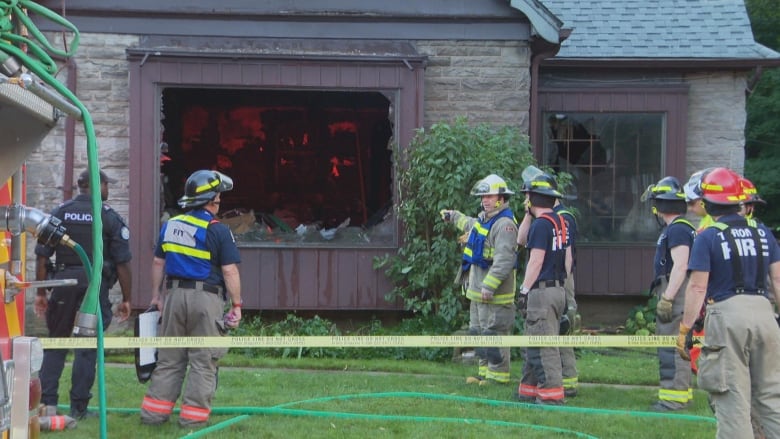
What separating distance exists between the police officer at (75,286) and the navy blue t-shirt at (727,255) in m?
4.27

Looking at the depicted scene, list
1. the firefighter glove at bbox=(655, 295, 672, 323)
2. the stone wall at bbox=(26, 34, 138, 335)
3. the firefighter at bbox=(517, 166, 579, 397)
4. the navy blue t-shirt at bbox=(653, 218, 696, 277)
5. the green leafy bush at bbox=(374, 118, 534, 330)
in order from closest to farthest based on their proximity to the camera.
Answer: the firefighter glove at bbox=(655, 295, 672, 323)
the navy blue t-shirt at bbox=(653, 218, 696, 277)
the firefighter at bbox=(517, 166, 579, 397)
the green leafy bush at bbox=(374, 118, 534, 330)
the stone wall at bbox=(26, 34, 138, 335)

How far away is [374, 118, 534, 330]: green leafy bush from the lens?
33.7ft

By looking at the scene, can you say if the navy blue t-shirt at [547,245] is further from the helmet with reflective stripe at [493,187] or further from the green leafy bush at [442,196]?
the green leafy bush at [442,196]

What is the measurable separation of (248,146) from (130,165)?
14.0 ft

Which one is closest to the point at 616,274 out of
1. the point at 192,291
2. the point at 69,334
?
the point at 192,291

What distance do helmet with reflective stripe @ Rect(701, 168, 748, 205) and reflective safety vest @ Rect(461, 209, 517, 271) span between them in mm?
2866

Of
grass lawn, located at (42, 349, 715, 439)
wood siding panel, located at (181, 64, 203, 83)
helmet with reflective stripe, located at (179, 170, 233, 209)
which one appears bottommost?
grass lawn, located at (42, 349, 715, 439)

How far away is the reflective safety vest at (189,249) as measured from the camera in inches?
280

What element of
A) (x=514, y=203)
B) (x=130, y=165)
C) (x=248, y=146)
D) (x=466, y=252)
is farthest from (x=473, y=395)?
(x=248, y=146)

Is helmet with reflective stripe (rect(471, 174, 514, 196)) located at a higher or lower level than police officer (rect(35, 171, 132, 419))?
higher

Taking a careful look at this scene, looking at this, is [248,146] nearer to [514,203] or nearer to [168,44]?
[168,44]

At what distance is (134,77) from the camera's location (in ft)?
35.0

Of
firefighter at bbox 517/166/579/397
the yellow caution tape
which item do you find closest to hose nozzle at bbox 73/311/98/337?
the yellow caution tape

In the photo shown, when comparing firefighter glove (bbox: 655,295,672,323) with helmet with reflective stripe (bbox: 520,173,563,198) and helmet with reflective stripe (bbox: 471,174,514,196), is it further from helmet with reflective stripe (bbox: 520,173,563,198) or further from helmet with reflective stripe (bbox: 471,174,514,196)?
helmet with reflective stripe (bbox: 471,174,514,196)
